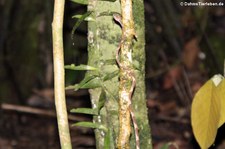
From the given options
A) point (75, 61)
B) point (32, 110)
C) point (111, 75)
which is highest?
point (111, 75)

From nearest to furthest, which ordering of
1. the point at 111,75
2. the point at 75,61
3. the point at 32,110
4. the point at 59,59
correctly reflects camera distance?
the point at 59,59 < the point at 111,75 < the point at 32,110 < the point at 75,61

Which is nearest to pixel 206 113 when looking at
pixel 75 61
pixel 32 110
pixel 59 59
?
pixel 59 59

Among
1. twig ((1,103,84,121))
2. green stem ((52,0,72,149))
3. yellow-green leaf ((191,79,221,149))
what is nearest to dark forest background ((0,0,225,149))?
twig ((1,103,84,121))

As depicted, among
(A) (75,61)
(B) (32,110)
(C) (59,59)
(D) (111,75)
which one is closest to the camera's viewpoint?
(C) (59,59)

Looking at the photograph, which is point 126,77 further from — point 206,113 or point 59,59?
point 206,113

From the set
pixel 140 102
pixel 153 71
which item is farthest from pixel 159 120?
pixel 140 102

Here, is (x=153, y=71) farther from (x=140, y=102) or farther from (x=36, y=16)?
(x=140, y=102)

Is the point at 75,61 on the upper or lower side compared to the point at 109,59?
lower
